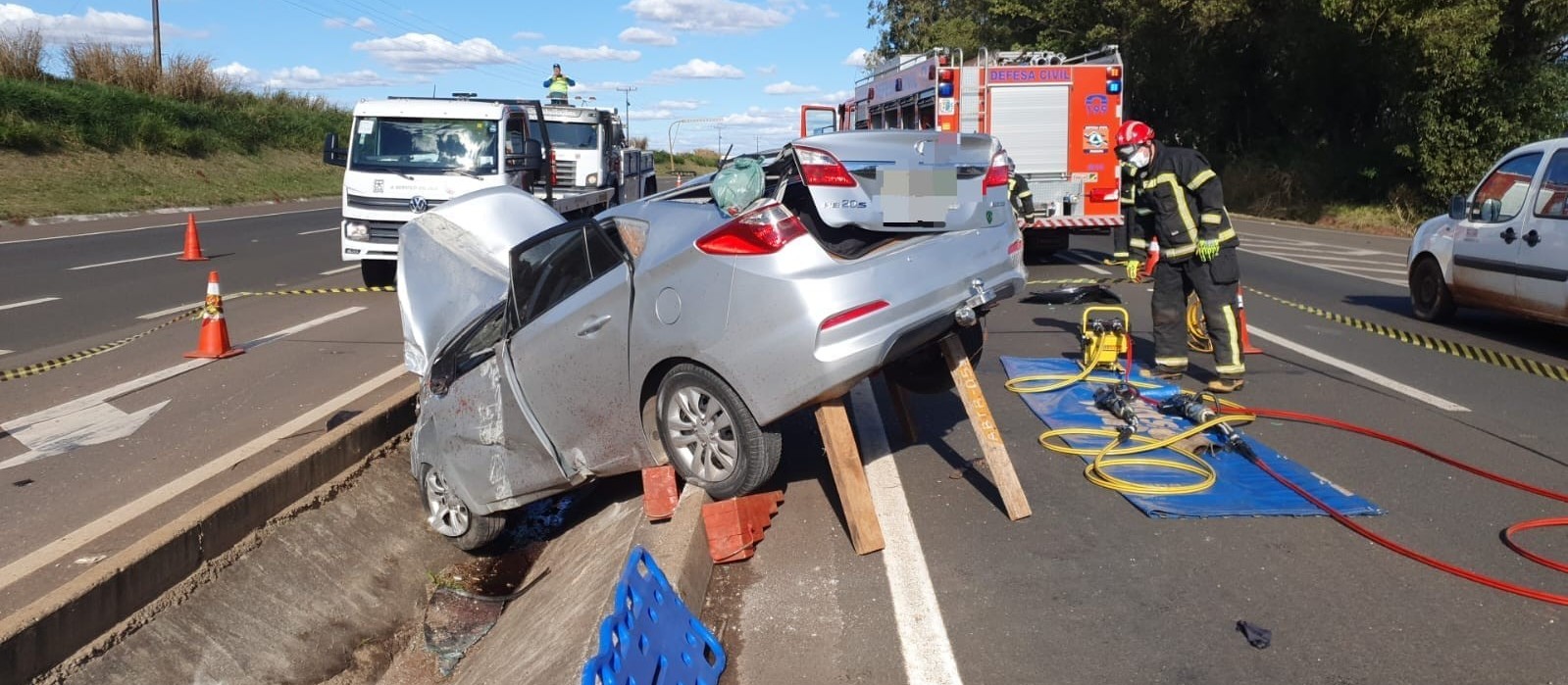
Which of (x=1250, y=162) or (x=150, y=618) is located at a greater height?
(x=1250, y=162)

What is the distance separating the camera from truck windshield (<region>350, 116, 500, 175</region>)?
1526 cm

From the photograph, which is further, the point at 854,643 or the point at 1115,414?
the point at 1115,414

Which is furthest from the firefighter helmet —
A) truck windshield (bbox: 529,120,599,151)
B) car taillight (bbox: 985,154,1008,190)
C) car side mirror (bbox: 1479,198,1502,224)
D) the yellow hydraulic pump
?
truck windshield (bbox: 529,120,599,151)

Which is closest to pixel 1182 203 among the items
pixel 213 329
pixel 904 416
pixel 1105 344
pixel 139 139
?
pixel 1105 344

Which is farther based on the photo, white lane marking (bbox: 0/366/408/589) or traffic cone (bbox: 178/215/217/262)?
traffic cone (bbox: 178/215/217/262)

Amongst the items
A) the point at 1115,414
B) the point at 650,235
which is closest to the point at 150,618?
the point at 650,235

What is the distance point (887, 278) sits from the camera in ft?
17.3

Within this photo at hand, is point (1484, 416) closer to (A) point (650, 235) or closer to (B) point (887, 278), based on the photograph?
(B) point (887, 278)

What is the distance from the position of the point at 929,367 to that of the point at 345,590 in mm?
3167

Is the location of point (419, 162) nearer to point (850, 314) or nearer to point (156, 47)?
point (850, 314)

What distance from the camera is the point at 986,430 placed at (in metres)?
5.68

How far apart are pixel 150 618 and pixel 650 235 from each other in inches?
99.9

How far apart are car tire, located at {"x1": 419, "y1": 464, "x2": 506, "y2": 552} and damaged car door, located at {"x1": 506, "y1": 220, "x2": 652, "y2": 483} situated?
0.78m

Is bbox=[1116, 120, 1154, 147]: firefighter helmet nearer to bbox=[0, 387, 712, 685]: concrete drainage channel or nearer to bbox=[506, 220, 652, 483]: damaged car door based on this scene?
bbox=[0, 387, 712, 685]: concrete drainage channel
